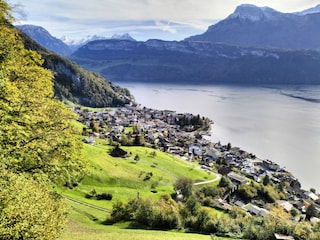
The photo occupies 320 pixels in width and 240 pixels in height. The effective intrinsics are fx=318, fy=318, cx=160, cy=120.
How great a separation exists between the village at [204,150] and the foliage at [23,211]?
149 ft

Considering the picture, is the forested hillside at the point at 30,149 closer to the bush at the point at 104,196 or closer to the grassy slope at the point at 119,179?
→ the grassy slope at the point at 119,179

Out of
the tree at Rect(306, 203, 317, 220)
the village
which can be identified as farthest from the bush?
the tree at Rect(306, 203, 317, 220)

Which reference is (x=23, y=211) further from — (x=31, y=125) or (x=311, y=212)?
(x=311, y=212)

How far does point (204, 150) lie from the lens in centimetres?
10300

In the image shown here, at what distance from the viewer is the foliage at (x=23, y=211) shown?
1015cm

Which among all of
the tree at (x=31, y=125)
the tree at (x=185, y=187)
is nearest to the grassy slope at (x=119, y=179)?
the tree at (x=185, y=187)

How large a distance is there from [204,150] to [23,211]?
9453 centimetres

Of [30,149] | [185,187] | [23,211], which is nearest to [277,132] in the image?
[185,187]

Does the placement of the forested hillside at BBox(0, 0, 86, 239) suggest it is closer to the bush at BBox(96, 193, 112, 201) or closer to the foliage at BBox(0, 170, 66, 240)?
the foliage at BBox(0, 170, 66, 240)

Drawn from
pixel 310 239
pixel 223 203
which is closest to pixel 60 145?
pixel 310 239

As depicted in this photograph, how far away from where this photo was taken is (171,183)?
196 ft

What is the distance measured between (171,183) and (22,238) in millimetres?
50401

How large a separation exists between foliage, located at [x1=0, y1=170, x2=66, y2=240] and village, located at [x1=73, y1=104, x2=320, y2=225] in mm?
45334

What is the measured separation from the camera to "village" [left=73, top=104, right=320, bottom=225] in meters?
65.7
